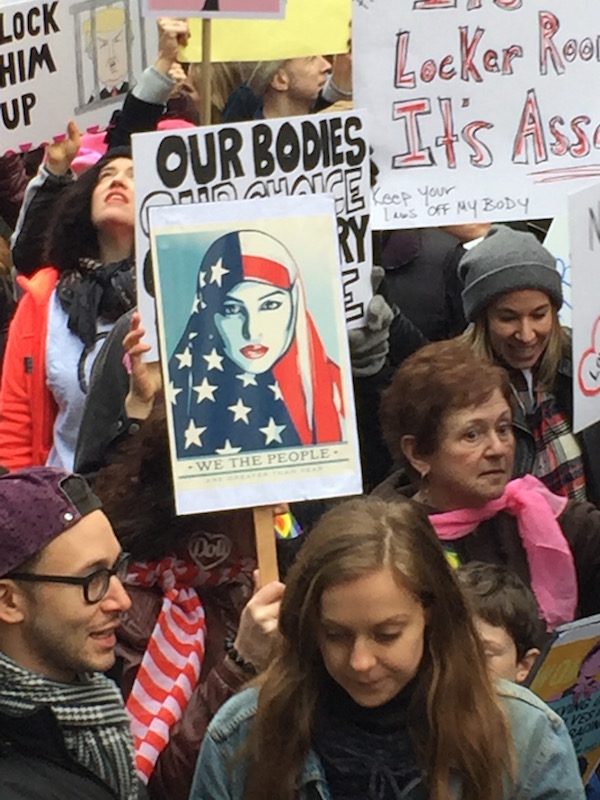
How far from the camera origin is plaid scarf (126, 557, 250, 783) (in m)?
3.34

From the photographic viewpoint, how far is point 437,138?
13.9 feet

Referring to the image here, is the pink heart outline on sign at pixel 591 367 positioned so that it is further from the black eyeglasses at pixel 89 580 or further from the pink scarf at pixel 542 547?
the black eyeglasses at pixel 89 580

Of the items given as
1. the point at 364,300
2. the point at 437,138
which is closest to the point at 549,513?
the point at 364,300

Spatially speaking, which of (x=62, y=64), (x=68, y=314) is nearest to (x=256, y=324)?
(x=68, y=314)

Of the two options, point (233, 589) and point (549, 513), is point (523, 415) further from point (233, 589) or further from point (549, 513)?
point (233, 589)

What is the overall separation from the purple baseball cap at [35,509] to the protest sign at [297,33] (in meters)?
2.25

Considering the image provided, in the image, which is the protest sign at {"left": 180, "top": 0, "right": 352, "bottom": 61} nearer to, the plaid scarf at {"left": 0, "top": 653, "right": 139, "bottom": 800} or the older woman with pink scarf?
the older woman with pink scarf

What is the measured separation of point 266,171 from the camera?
12.2 ft

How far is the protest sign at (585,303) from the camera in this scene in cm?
380

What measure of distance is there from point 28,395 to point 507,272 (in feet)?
4.20

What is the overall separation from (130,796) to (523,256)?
75.2 inches

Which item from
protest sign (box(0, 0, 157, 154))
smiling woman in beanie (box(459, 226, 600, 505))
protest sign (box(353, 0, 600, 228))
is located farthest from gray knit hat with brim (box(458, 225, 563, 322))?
protest sign (box(0, 0, 157, 154))

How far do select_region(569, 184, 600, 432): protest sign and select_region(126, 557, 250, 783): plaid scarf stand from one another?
2.93ft

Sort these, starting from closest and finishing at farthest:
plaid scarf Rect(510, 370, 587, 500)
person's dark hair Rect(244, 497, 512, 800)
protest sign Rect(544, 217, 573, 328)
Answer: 1. person's dark hair Rect(244, 497, 512, 800)
2. plaid scarf Rect(510, 370, 587, 500)
3. protest sign Rect(544, 217, 573, 328)
